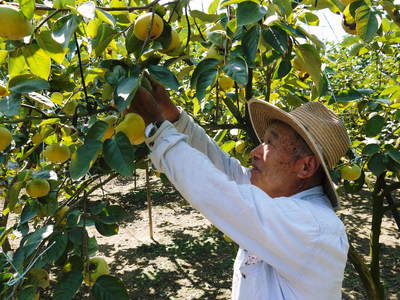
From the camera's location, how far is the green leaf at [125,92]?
774 millimetres

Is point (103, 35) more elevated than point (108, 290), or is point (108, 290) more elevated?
point (103, 35)

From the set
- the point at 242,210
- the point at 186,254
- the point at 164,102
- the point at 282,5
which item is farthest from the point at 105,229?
the point at 186,254

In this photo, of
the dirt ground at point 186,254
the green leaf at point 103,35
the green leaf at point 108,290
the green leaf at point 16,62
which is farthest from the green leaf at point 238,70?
the dirt ground at point 186,254

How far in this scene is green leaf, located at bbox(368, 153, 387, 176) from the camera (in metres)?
1.86

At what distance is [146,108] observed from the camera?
104cm

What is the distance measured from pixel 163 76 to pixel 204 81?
0.59ft

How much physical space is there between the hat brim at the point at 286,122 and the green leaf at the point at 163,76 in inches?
19.4

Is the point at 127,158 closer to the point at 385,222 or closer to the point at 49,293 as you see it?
the point at 49,293

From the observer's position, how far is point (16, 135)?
1742mm

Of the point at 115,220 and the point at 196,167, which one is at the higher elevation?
the point at 196,167

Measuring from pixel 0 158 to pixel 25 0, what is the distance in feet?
4.99

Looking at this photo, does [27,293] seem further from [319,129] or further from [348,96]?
[348,96]

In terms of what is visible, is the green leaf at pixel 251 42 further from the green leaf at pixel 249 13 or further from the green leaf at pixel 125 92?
the green leaf at pixel 125 92

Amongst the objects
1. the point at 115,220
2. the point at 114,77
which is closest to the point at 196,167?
the point at 114,77
